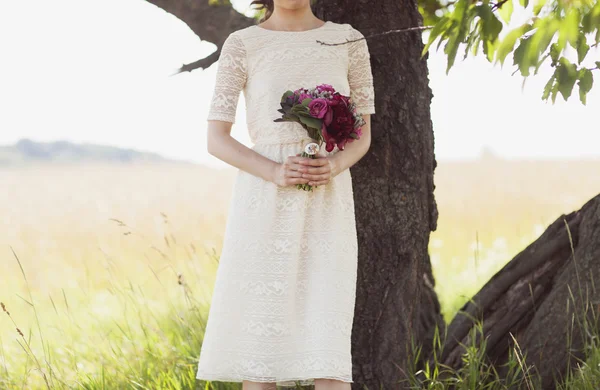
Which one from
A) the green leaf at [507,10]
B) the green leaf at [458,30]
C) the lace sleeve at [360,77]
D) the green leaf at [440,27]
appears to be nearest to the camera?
the green leaf at [458,30]

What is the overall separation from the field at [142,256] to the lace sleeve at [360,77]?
1.22 metres

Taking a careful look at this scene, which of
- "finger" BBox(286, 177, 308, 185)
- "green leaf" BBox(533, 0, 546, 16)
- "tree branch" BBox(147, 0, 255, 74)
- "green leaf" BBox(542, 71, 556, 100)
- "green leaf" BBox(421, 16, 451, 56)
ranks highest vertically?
"tree branch" BBox(147, 0, 255, 74)

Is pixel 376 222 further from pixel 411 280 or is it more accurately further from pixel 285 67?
pixel 285 67

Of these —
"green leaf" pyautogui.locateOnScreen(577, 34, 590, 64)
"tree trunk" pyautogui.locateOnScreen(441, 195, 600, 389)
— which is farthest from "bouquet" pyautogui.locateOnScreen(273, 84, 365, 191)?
"tree trunk" pyautogui.locateOnScreen(441, 195, 600, 389)

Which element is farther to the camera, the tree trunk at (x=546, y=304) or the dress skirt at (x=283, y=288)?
the tree trunk at (x=546, y=304)

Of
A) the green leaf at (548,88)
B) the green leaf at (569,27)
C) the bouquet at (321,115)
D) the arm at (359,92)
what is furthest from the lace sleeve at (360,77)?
the green leaf at (569,27)

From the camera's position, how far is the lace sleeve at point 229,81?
10.6 feet

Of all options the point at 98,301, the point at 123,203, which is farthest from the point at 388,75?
the point at 123,203

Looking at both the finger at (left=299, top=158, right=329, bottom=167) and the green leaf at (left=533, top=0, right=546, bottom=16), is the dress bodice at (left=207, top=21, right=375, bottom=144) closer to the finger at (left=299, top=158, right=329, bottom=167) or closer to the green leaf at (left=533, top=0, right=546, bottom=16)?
the finger at (left=299, top=158, right=329, bottom=167)

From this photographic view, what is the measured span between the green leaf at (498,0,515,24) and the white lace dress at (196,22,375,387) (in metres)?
0.83

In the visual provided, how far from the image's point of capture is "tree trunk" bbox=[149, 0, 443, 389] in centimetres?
379

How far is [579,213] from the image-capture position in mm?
4164

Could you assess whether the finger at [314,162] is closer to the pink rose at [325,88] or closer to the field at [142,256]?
the pink rose at [325,88]

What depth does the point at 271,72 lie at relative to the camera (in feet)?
10.7
